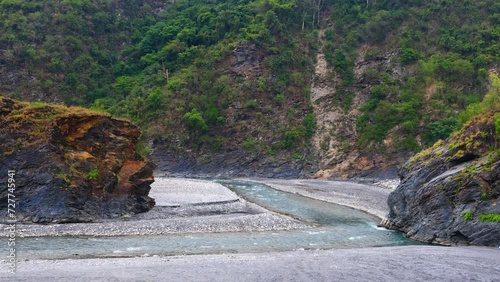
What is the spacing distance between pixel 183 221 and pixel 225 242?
15.8 feet

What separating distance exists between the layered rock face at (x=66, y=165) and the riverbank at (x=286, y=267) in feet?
29.8

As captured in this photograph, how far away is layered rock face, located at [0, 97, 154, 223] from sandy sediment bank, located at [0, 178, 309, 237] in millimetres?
1350

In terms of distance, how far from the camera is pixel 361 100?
77625 mm

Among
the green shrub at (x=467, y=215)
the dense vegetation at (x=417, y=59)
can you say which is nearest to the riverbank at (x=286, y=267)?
the green shrub at (x=467, y=215)

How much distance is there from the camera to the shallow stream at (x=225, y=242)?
1805cm

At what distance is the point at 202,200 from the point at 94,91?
59.6 meters

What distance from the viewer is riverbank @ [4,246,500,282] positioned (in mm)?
13406

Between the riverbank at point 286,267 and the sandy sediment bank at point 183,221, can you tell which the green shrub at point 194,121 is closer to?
the sandy sediment bank at point 183,221

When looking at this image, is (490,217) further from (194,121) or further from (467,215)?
(194,121)

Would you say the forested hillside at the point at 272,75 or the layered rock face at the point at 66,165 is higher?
the forested hillside at the point at 272,75

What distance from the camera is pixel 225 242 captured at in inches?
829

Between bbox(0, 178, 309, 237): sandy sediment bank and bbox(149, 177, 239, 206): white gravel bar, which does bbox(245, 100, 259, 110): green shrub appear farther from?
bbox(0, 178, 309, 237): sandy sediment bank

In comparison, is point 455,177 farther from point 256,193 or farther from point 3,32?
point 3,32

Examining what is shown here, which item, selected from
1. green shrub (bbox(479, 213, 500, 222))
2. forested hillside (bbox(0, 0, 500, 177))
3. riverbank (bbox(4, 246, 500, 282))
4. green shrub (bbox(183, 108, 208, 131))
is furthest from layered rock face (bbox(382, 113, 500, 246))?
green shrub (bbox(183, 108, 208, 131))
